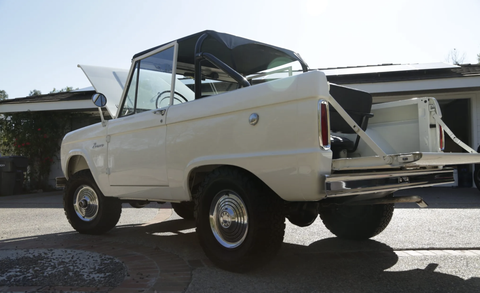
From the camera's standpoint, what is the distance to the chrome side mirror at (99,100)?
15.0 feet

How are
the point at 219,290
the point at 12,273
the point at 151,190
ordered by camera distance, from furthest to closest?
the point at 151,190, the point at 12,273, the point at 219,290

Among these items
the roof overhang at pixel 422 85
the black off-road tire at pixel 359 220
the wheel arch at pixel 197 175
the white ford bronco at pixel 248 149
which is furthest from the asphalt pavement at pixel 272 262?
the roof overhang at pixel 422 85

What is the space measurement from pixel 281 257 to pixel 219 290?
1.07 metres

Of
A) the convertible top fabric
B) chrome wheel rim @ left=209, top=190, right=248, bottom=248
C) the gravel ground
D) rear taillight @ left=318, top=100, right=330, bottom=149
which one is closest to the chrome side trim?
rear taillight @ left=318, top=100, right=330, bottom=149

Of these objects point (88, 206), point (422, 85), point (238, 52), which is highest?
point (422, 85)

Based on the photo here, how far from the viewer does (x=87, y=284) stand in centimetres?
285

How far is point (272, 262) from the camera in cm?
345

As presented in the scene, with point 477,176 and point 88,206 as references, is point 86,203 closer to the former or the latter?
point 88,206

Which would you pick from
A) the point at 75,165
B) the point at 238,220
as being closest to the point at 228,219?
the point at 238,220

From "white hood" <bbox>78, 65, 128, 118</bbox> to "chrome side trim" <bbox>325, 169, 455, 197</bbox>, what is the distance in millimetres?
3068

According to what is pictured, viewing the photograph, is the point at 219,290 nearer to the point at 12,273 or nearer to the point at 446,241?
the point at 12,273

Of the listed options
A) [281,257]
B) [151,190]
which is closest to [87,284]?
[151,190]

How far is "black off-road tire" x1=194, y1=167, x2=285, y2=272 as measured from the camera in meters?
2.90

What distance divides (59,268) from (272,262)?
5.85 ft
